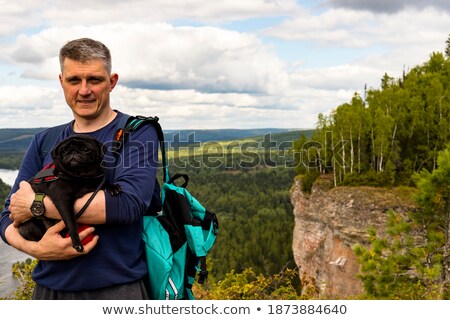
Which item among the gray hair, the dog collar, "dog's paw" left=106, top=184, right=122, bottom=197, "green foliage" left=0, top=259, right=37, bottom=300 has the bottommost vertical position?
"green foliage" left=0, top=259, right=37, bottom=300

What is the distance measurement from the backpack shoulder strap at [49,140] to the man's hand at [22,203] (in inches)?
11.7

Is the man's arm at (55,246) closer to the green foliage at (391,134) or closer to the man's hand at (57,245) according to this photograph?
the man's hand at (57,245)

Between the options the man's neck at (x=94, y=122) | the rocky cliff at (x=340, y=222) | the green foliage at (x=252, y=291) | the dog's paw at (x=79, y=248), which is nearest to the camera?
the dog's paw at (x=79, y=248)

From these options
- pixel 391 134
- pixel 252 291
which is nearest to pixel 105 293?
pixel 252 291

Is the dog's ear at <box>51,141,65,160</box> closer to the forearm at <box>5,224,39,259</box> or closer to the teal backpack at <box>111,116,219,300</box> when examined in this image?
the teal backpack at <box>111,116,219,300</box>

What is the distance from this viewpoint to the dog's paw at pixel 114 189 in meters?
2.80

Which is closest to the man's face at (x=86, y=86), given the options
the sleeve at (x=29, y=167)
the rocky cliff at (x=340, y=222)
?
the sleeve at (x=29, y=167)

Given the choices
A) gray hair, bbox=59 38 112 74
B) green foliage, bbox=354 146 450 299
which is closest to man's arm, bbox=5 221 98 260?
gray hair, bbox=59 38 112 74

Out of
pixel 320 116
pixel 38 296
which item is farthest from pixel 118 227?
pixel 320 116

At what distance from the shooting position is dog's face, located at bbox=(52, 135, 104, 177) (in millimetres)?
2828

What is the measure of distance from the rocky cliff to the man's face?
87.8 ft

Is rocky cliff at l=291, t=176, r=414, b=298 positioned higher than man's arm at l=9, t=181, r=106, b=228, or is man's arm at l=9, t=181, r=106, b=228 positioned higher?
man's arm at l=9, t=181, r=106, b=228

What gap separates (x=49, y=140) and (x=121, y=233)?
0.94m

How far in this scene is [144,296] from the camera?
3004 millimetres
